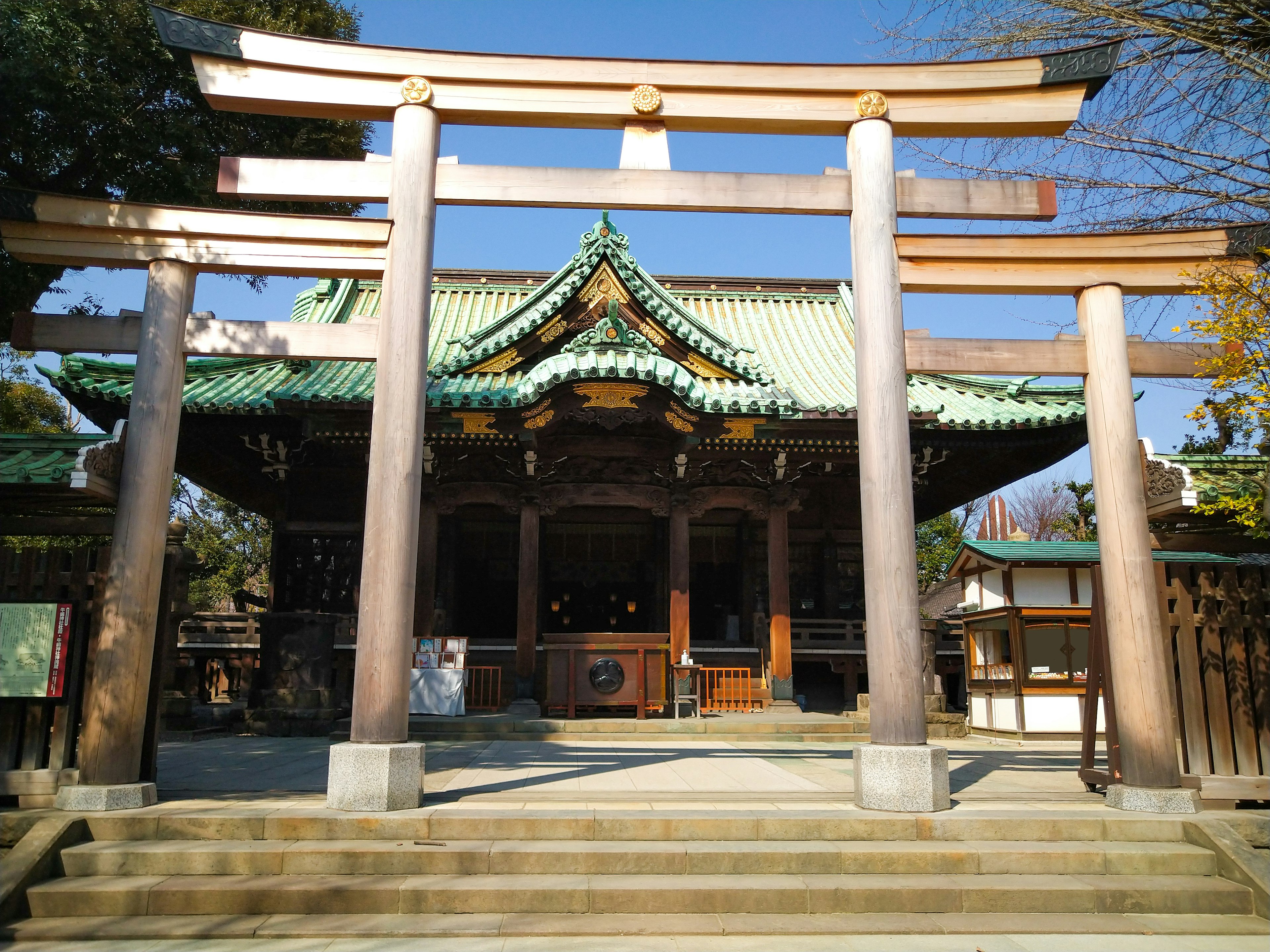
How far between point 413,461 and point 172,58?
7805mm

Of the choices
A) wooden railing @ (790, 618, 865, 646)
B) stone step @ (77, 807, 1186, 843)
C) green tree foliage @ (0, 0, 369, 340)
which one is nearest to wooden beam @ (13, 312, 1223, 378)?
green tree foliage @ (0, 0, 369, 340)

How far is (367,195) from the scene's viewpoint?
24.3 feet

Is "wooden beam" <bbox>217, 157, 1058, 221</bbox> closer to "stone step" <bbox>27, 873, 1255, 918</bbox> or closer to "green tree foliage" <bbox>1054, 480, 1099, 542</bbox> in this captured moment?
"stone step" <bbox>27, 873, 1255, 918</bbox>

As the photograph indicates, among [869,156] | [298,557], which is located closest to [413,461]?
[869,156]

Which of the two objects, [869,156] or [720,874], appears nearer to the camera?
[720,874]

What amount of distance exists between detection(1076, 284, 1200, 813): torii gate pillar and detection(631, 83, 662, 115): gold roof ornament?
4246 millimetres

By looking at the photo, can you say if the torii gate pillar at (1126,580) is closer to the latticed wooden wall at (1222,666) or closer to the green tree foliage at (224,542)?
the latticed wooden wall at (1222,666)

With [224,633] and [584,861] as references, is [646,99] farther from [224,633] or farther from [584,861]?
[224,633]

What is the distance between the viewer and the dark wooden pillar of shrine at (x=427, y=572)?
47.0ft

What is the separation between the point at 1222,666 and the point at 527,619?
9717 millimetres

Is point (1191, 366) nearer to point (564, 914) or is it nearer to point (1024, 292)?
point (1024, 292)

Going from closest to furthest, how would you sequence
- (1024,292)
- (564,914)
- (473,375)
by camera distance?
(564,914) < (1024,292) < (473,375)

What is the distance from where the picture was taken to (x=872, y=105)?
7676 millimetres

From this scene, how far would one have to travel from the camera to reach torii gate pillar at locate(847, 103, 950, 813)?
6.49 metres
